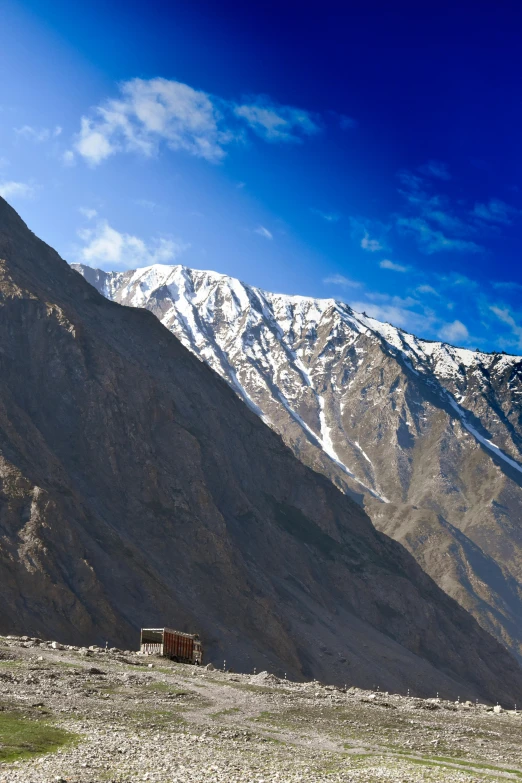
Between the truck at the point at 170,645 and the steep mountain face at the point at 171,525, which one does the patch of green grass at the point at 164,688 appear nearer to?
the truck at the point at 170,645

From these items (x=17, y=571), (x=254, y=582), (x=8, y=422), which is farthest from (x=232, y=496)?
(x=17, y=571)

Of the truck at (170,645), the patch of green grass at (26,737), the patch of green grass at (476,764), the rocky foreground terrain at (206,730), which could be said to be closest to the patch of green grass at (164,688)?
the rocky foreground terrain at (206,730)

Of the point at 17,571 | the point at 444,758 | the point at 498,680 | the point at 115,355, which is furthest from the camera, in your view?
the point at 498,680

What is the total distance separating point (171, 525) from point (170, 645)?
2210 inches

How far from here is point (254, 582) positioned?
4833 inches

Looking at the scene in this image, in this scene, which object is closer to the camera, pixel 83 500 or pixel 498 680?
pixel 83 500

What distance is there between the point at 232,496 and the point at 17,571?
62.4 metres

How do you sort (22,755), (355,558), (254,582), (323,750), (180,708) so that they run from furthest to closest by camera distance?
(355,558)
(254,582)
(180,708)
(323,750)
(22,755)

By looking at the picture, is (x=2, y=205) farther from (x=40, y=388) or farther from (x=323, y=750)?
(x=323, y=750)

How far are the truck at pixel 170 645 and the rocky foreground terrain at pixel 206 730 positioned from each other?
13.4 feet

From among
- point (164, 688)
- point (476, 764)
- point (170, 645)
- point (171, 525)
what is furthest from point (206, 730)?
point (171, 525)

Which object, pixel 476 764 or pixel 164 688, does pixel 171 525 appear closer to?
pixel 164 688

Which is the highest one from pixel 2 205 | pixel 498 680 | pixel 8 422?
pixel 2 205

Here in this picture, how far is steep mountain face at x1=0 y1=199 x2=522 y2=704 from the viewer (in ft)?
308
